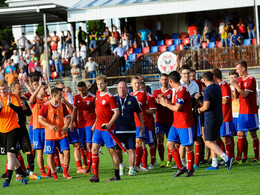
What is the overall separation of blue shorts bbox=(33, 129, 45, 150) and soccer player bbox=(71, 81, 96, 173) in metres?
0.78

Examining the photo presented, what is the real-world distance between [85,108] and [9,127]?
2.26 metres

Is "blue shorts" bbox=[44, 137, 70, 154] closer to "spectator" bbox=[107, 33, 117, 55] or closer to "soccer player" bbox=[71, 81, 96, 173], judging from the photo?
"soccer player" bbox=[71, 81, 96, 173]

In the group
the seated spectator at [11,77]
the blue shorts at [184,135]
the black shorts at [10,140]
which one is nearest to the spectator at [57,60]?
the seated spectator at [11,77]

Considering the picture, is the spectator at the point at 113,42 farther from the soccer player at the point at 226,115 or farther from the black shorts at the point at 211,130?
the black shorts at the point at 211,130

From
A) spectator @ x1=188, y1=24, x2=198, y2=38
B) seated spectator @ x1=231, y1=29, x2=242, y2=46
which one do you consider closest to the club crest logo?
seated spectator @ x1=231, y1=29, x2=242, y2=46

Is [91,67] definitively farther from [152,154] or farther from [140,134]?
[140,134]

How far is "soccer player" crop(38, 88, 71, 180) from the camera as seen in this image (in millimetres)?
11539

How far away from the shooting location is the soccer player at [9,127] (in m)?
10.7

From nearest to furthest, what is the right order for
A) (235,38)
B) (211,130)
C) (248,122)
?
(211,130) → (248,122) → (235,38)

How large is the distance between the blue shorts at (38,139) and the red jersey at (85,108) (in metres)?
0.94

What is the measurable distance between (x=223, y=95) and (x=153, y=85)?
11652 mm

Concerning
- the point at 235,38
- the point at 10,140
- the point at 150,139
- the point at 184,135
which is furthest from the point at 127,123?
the point at 235,38

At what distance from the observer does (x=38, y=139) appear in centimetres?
1225

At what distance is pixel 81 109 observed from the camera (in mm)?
12555
